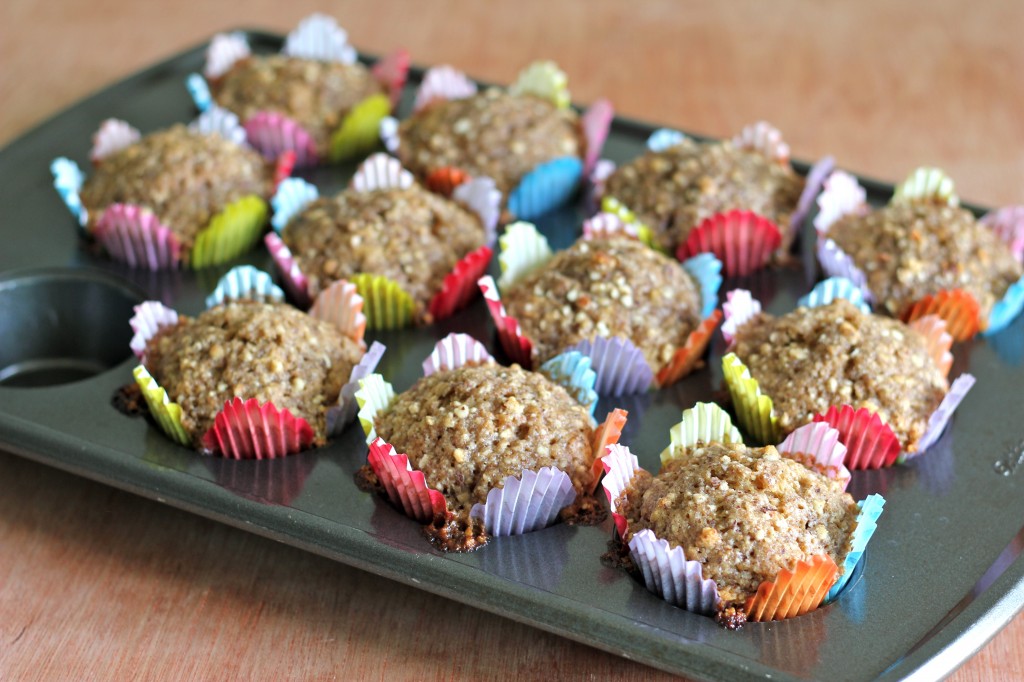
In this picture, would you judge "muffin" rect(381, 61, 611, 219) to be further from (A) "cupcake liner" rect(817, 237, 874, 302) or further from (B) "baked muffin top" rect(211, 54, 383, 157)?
(A) "cupcake liner" rect(817, 237, 874, 302)

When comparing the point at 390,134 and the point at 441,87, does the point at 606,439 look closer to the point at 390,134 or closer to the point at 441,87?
the point at 390,134

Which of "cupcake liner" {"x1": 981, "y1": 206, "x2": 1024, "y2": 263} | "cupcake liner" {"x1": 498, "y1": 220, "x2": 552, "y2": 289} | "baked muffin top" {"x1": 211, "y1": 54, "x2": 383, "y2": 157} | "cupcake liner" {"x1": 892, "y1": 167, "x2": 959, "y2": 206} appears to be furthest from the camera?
"baked muffin top" {"x1": 211, "y1": 54, "x2": 383, "y2": 157}

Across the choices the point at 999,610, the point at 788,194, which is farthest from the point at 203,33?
the point at 999,610

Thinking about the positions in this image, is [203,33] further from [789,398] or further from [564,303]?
[789,398]

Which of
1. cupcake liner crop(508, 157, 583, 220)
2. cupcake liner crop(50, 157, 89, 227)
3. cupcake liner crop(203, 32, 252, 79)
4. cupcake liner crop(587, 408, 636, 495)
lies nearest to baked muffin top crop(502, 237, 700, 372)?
cupcake liner crop(587, 408, 636, 495)

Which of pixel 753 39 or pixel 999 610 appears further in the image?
pixel 753 39
